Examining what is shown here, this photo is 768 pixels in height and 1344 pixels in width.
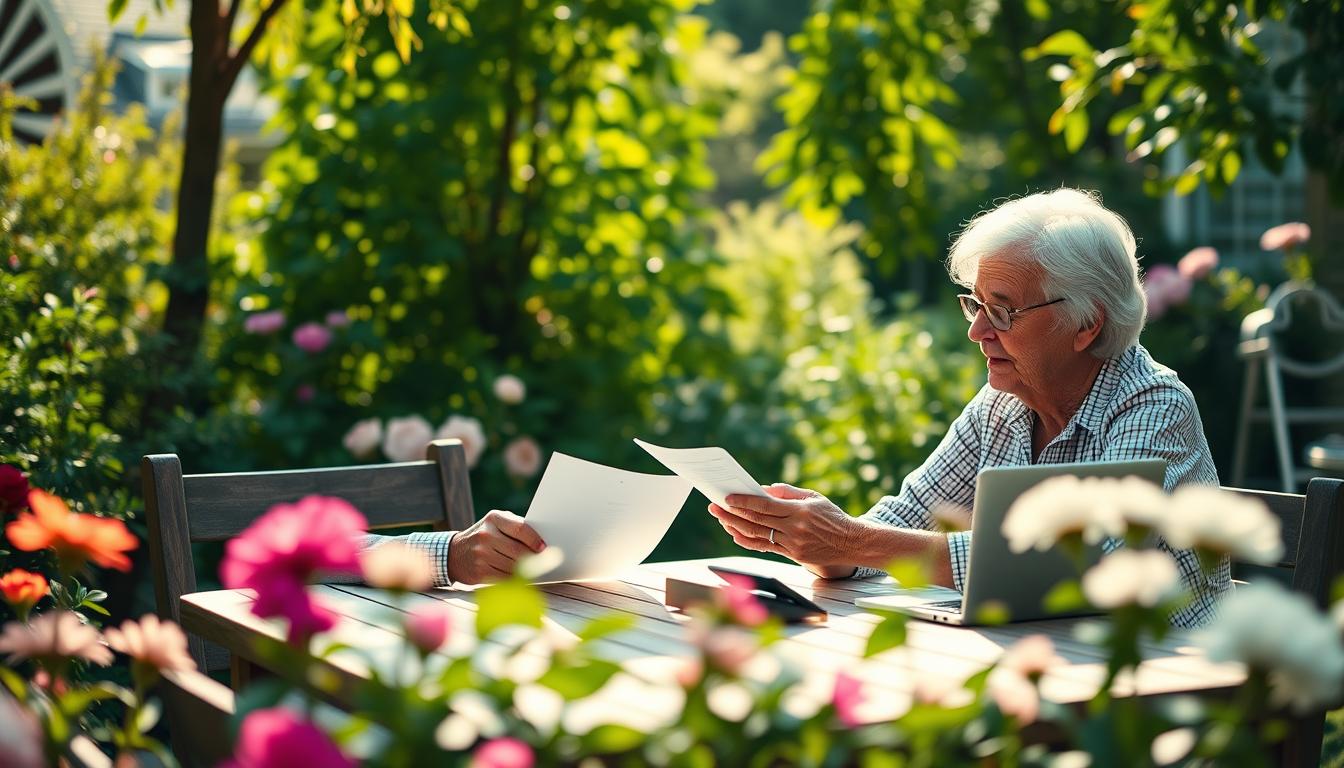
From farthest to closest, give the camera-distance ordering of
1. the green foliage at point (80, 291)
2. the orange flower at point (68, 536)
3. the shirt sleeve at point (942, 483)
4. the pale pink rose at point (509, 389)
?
the pale pink rose at point (509, 389), the green foliage at point (80, 291), the shirt sleeve at point (942, 483), the orange flower at point (68, 536)

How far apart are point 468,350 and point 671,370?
0.97m

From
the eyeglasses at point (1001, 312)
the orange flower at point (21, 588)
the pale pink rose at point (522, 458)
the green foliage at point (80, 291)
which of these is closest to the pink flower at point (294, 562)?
the orange flower at point (21, 588)

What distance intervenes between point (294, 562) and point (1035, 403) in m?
1.69

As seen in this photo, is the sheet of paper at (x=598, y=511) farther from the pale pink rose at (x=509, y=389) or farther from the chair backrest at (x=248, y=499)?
the pale pink rose at (x=509, y=389)

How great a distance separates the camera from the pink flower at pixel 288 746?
0.96m

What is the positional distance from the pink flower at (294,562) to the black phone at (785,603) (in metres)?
0.86

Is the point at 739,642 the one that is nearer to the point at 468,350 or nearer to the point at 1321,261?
the point at 468,350

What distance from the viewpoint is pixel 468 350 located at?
5055 millimetres

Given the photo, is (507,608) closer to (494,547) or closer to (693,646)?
(693,646)

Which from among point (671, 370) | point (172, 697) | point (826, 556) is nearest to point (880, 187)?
point (671, 370)

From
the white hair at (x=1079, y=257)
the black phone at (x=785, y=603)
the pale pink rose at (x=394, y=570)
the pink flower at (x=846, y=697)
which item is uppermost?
the white hair at (x=1079, y=257)

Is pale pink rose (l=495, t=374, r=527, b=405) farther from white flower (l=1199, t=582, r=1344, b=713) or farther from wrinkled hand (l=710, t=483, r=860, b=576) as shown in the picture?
white flower (l=1199, t=582, r=1344, b=713)

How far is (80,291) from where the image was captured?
3.47m

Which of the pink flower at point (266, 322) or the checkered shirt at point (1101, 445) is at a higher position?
the pink flower at point (266, 322)
